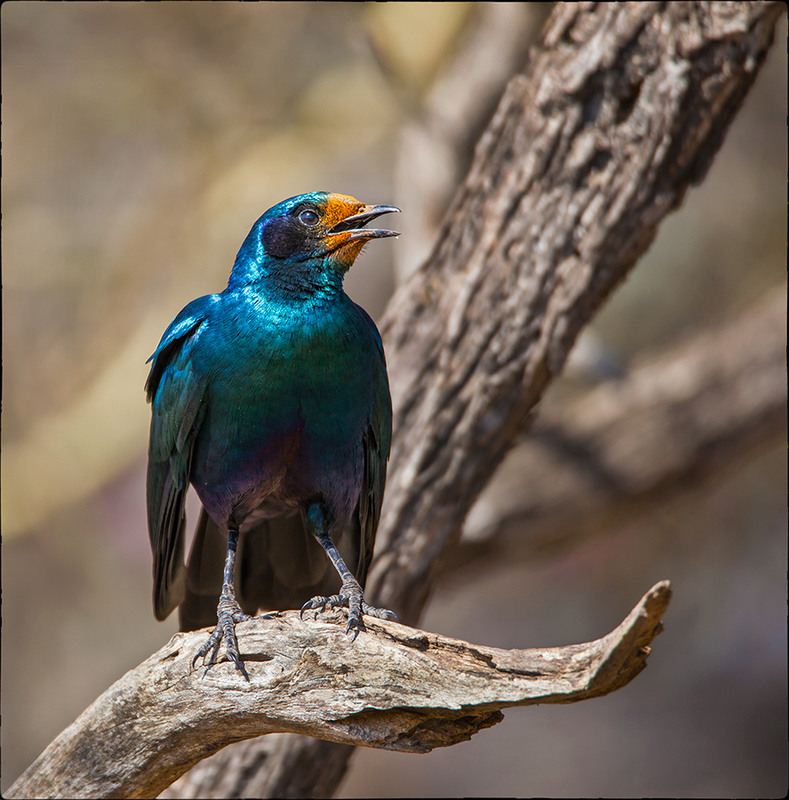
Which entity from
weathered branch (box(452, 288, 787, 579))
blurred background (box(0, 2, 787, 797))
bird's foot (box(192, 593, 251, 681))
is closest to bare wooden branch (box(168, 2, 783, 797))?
bird's foot (box(192, 593, 251, 681))

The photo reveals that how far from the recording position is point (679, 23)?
11.7 feet

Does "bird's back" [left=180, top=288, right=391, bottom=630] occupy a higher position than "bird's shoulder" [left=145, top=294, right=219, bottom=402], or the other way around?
"bird's shoulder" [left=145, top=294, right=219, bottom=402]

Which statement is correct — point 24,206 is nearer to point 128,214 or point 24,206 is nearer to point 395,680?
point 128,214

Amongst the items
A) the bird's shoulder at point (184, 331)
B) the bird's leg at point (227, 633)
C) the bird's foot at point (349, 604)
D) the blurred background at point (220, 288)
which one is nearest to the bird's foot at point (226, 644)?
the bird's leg at point (227, 633)

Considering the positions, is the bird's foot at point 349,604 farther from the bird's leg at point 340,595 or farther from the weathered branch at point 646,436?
the weathered branch at point 646,436

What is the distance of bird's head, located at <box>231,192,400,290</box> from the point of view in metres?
3.13

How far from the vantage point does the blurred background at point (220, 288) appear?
275 inches

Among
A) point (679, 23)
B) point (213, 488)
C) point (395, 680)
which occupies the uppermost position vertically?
point (679, 23)

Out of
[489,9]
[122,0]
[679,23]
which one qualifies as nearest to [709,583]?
[489,9]

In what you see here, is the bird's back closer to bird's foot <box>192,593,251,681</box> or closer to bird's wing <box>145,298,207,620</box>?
bird's wing <box>145,298,207,620</box>

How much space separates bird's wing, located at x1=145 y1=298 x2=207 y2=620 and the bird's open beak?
1.70 feet

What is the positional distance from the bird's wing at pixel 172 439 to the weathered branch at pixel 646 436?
256 cm

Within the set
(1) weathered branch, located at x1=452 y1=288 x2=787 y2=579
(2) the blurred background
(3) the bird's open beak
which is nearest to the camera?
(3) the bird's open beak

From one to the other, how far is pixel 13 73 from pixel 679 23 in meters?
5.89
